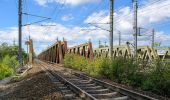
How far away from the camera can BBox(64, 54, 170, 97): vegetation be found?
12.5 meters

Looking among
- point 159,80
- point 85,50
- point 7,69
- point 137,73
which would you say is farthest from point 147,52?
point 7,69

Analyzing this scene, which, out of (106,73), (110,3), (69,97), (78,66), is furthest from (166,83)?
(78,66)

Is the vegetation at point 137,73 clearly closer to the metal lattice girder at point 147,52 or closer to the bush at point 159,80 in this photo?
the bush at point 159,80

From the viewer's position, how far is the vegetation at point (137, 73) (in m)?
12.5

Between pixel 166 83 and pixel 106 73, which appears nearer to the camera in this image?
pixel 166 83

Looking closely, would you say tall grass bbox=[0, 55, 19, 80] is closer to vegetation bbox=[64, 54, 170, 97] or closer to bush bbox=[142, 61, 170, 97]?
vegetation bbox=[64, 54, 170, 97]

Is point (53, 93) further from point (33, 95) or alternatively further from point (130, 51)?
point (130, 51)

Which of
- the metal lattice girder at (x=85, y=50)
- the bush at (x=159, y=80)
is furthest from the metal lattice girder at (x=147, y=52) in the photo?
the bush at (x=159, y=80)

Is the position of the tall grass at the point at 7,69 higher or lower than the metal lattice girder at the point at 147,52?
lower

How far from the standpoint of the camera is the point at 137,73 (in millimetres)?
15617

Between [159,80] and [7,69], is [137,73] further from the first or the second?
[7,69]

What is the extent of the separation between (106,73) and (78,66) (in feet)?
34.1

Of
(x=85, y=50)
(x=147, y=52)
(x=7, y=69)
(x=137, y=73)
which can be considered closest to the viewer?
(x=137, y=73)

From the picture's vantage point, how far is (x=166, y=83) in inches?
476
